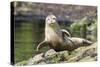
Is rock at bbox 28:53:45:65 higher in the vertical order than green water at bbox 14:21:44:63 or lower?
lower

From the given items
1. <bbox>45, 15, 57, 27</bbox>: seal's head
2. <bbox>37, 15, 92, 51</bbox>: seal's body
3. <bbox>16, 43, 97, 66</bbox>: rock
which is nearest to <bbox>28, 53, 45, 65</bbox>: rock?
<bbox>16, 43, 97, 66</bbox>: rock

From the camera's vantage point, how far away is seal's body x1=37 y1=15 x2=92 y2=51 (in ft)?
7.63

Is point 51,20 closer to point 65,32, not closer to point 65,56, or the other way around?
point 65,32

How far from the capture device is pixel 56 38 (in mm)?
2363

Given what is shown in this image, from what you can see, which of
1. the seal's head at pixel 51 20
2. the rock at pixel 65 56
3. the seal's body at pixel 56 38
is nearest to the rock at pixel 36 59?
the rock at pixel 65 56

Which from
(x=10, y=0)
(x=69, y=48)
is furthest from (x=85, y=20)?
(x=10, y=0)

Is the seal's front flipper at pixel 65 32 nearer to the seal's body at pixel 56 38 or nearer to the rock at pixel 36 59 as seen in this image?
the seal's body at pixel 56 38

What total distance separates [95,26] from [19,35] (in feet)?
3.41

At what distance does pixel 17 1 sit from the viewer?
7.11 feet

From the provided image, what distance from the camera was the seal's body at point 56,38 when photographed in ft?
7.63

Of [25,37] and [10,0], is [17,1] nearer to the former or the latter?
[10,0]

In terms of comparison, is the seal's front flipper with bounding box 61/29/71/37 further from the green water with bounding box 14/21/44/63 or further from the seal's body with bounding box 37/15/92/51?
the green water with bounding box 14/21/44/63

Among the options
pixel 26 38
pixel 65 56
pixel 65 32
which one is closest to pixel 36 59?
pixel 26 38

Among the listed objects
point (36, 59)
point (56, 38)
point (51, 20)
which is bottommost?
point (36, 59)
